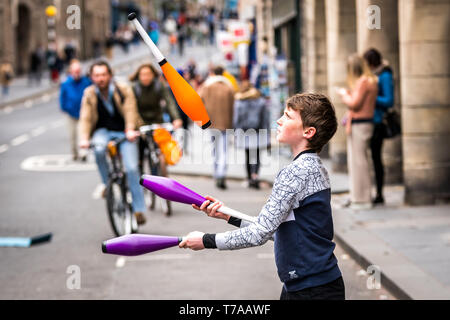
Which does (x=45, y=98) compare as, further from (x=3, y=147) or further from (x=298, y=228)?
(x=298, y=228)

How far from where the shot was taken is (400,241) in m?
8.53

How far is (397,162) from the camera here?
13.0m

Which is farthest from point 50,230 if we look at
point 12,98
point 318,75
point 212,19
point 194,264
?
point 212,19

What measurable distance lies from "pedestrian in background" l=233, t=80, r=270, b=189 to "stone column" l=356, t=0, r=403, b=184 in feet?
6.03

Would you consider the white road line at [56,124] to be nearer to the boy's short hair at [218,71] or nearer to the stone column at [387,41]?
the boy's short hair at [218,71]

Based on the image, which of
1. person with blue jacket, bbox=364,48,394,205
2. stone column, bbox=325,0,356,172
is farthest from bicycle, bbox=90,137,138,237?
stone column, bbox=325,0,356,172

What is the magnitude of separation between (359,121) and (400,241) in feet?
7.67

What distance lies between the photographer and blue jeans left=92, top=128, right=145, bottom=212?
371 inches

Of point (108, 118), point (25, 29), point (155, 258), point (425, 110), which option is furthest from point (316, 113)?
point (25, 29)

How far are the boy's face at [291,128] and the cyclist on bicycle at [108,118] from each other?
5588 millimetres

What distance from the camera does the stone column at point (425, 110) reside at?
10.9 meters

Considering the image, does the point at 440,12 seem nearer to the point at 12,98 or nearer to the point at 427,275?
the point at 427,275

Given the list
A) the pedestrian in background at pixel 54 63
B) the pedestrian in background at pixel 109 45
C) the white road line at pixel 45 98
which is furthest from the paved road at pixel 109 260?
the pedestrian in background at pixel 109 45

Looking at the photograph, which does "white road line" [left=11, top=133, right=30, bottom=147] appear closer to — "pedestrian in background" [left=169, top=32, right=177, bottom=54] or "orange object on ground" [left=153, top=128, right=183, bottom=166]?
"orange object on ground" [left=153, top=128, right=183, bottom=166]
